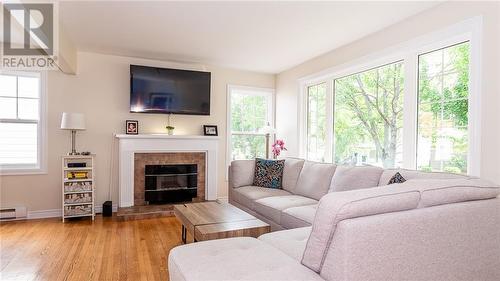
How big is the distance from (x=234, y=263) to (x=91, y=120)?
3835 millimetres

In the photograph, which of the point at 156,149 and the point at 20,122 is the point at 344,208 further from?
the point at 20,122

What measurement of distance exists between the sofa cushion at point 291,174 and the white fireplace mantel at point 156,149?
1.44 metres

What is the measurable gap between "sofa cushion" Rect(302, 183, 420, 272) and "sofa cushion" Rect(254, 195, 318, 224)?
154cm

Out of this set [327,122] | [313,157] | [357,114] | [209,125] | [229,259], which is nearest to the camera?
[229,259]

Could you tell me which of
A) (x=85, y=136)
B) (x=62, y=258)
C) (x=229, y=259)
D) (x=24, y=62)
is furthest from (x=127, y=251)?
(x=24, y=62)

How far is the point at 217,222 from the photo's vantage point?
2.47m

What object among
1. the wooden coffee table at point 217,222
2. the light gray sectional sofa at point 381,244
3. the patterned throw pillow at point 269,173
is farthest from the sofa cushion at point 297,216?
the patterned throw pillow at point 269,173

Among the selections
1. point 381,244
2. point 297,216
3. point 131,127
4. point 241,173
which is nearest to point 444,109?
point 297,216

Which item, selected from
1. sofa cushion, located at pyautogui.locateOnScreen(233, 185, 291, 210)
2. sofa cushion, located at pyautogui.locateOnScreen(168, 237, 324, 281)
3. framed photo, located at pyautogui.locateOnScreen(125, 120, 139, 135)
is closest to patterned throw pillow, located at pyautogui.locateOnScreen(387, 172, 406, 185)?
sofa cushion, located at pyautogui.locateOnScreen(168, 237, 324, 281)

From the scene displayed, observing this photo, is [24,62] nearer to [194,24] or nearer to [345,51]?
[194,24]

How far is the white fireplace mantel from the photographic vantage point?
169 inches

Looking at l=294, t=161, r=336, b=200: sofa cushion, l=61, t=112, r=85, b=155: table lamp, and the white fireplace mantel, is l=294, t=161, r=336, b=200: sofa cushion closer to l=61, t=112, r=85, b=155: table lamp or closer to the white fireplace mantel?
the white fireplace mantel

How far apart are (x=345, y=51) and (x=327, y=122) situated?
1029 mm

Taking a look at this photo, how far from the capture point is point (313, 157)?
4676 mm
